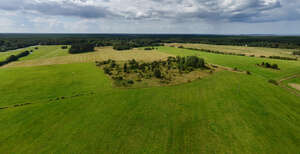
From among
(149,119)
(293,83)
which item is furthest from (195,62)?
(149,119)

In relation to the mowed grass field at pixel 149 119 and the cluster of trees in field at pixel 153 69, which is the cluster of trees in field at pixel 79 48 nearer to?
the cluster of trees in field at pixel 153 69

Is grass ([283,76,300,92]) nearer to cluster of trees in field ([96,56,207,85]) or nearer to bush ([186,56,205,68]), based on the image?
cluster of trees in field ([96,56,207,85])

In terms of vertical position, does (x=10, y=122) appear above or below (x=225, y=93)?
below

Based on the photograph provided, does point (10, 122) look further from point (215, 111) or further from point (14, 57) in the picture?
point (14, 57)

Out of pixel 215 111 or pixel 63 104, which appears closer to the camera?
pixel 215 111

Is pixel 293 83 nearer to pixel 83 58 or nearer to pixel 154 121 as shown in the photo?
pixel 154 121

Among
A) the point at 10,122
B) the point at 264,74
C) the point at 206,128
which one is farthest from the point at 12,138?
the point at 264,74

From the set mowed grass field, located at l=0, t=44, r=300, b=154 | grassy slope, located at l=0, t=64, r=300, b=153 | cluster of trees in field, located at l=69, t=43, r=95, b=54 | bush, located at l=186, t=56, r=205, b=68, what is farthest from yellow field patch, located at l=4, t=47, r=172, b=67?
grassy slope, located at l=0, t=64, r=300, b=153
